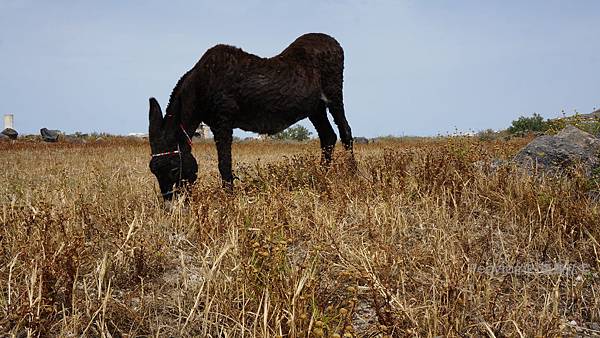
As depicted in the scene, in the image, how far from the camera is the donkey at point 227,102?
630cm

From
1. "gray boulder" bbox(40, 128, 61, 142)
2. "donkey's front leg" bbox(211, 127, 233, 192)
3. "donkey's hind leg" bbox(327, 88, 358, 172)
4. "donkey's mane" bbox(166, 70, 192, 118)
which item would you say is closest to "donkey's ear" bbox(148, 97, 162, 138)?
"donkey's mane" bbox(166, 70, 192, 118)

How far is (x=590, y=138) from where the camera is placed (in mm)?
7035

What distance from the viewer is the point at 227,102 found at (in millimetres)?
6609

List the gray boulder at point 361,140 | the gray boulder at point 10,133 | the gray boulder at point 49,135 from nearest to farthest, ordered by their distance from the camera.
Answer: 1. the gray boulder at point 361,140
2. the gray boulder at point 49,135
3. the gray boulder at point 10,133

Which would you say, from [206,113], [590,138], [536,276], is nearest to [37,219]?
[206,113]

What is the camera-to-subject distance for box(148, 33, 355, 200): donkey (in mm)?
6305

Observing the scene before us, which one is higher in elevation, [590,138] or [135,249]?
[590,138]

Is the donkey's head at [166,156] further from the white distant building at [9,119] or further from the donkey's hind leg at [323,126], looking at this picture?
the white distant building at [9,119]

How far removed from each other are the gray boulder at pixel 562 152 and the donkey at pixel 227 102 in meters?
2.94

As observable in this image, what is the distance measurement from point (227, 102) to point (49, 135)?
90.4 feet

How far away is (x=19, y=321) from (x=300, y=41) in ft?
21.5

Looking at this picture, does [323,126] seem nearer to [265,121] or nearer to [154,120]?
[265,121]

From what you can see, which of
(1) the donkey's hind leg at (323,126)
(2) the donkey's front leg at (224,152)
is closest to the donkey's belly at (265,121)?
(2) the donkey's front leg at (224,152)

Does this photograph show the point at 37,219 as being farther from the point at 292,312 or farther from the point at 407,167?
the point at 407,167
